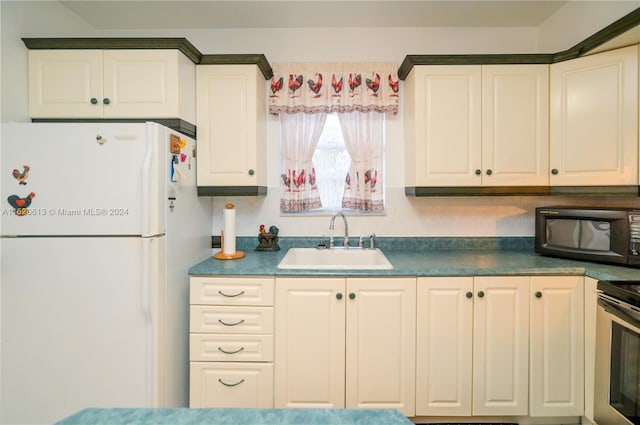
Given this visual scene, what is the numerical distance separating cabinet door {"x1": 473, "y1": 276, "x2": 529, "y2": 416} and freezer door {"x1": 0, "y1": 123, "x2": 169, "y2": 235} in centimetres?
179

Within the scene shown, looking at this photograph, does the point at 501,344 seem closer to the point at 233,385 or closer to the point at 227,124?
the point at 233,385

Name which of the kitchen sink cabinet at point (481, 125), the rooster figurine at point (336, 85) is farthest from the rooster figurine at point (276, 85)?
the kitchen sink cabinet at point (481, 125)

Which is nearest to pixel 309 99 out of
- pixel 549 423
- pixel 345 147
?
pixel 345 147

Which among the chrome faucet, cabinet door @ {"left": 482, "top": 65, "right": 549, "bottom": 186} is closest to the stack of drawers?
the chrome faucet

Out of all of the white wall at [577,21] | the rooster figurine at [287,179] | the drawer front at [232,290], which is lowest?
the drawer front at [232,290]

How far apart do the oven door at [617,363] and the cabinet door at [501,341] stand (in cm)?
31

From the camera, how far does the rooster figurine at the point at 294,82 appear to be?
2354mm

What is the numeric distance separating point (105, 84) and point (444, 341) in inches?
94.8

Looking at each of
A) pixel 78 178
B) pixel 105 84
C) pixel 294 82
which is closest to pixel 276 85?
pixel 294 82

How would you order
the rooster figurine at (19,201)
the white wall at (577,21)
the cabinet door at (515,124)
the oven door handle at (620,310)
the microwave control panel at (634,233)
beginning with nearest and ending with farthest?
1. the oven door handle at (620,310)
2. the rooster figurine at (19,201)
3. the microwave control panel at (634,233)
4. the white wall at (577,21)
5. the cabinet door at (515,124)

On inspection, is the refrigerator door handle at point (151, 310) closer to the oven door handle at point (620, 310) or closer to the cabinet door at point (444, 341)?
the cabinet door at point (444, 341)

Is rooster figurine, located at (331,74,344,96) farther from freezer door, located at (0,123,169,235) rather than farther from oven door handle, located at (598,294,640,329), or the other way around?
oven door handle, located at (598,294,640,329)

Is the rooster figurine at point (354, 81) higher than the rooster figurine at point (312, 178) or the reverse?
higher

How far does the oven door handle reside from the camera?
1.35 metres
